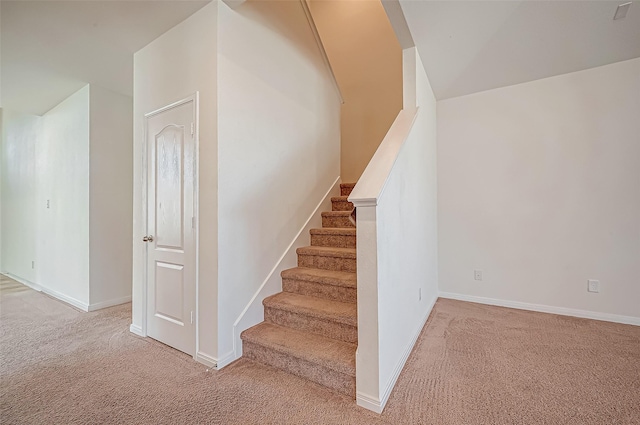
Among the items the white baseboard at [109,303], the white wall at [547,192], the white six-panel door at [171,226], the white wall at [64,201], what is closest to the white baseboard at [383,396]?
the white six-panel door at [171,226]

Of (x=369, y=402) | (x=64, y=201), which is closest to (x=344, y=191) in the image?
(x=369, y=402)

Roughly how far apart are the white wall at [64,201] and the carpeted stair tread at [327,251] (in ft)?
8.26

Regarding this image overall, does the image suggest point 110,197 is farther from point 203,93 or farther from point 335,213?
point 335,213

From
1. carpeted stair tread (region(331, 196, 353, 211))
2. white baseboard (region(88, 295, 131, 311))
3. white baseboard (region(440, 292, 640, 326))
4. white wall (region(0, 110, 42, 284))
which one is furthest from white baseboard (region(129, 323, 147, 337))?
white baseboard (region(440, 292, 640, 326))

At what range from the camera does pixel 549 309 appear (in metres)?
2.96

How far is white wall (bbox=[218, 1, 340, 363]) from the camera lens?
6.73 ft

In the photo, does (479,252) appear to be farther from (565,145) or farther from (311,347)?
(311,347)

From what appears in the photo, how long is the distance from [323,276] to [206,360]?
41.0 inches

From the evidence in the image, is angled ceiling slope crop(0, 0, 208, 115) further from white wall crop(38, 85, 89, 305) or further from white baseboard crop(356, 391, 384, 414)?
white baseboard crop(356, 391, 384, 414)

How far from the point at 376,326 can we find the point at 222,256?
1.14 metres

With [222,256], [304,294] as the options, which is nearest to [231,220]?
[222,256]

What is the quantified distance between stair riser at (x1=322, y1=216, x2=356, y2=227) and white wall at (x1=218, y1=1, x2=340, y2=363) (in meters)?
0.22

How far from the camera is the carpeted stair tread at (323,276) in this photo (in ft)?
7.31

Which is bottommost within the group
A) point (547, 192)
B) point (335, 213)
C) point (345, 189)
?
point (335, 213)
